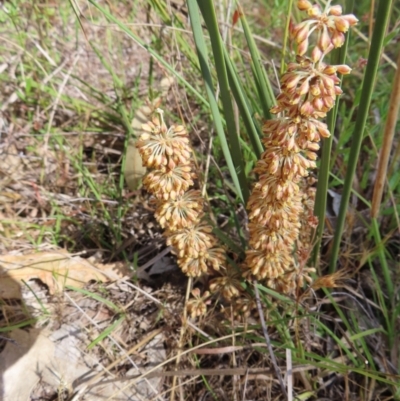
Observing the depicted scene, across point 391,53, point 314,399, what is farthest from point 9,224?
point 391,53

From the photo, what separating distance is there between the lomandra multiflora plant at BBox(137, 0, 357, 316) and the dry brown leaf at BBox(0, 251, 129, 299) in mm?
342

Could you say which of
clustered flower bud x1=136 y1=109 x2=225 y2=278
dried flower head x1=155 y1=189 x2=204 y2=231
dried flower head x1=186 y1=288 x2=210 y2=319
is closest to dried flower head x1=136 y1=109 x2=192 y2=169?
clustered flower bud x1=136 y1=109 x2=225 y2=278

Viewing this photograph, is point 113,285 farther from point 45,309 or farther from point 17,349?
point 17,349

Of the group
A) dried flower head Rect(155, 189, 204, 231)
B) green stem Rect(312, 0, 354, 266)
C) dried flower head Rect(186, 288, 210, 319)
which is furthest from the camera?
dried flower head Rect(186, 288, 210, 319)

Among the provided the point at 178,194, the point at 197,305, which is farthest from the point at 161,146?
the point at 197,305

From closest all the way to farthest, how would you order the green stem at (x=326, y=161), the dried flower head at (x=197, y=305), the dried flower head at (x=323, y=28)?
1. the dried flower head at (x=323, y=28)
2. the green stem at (x=326, y=161)
3. the dried flower head at (x=197, y=305)

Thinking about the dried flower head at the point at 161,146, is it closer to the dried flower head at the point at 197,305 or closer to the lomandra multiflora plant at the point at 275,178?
the lomandra multiflora plant at the point at 275,178

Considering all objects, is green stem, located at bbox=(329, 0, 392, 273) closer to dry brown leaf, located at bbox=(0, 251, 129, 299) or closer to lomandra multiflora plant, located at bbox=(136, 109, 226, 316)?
lomandra multiflora plant, located at bbox=(136, 109, 226, 316)

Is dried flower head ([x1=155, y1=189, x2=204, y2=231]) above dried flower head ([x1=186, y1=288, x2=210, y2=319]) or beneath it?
above

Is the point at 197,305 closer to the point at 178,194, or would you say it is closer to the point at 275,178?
the point at 178,194

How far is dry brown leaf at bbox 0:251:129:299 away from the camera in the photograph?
4.50 feet

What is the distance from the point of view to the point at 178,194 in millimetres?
988

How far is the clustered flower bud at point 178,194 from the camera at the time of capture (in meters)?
0.89

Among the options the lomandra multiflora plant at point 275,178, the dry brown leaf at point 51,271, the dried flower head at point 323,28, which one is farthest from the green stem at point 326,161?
the dry brown leaf at point 51,271
